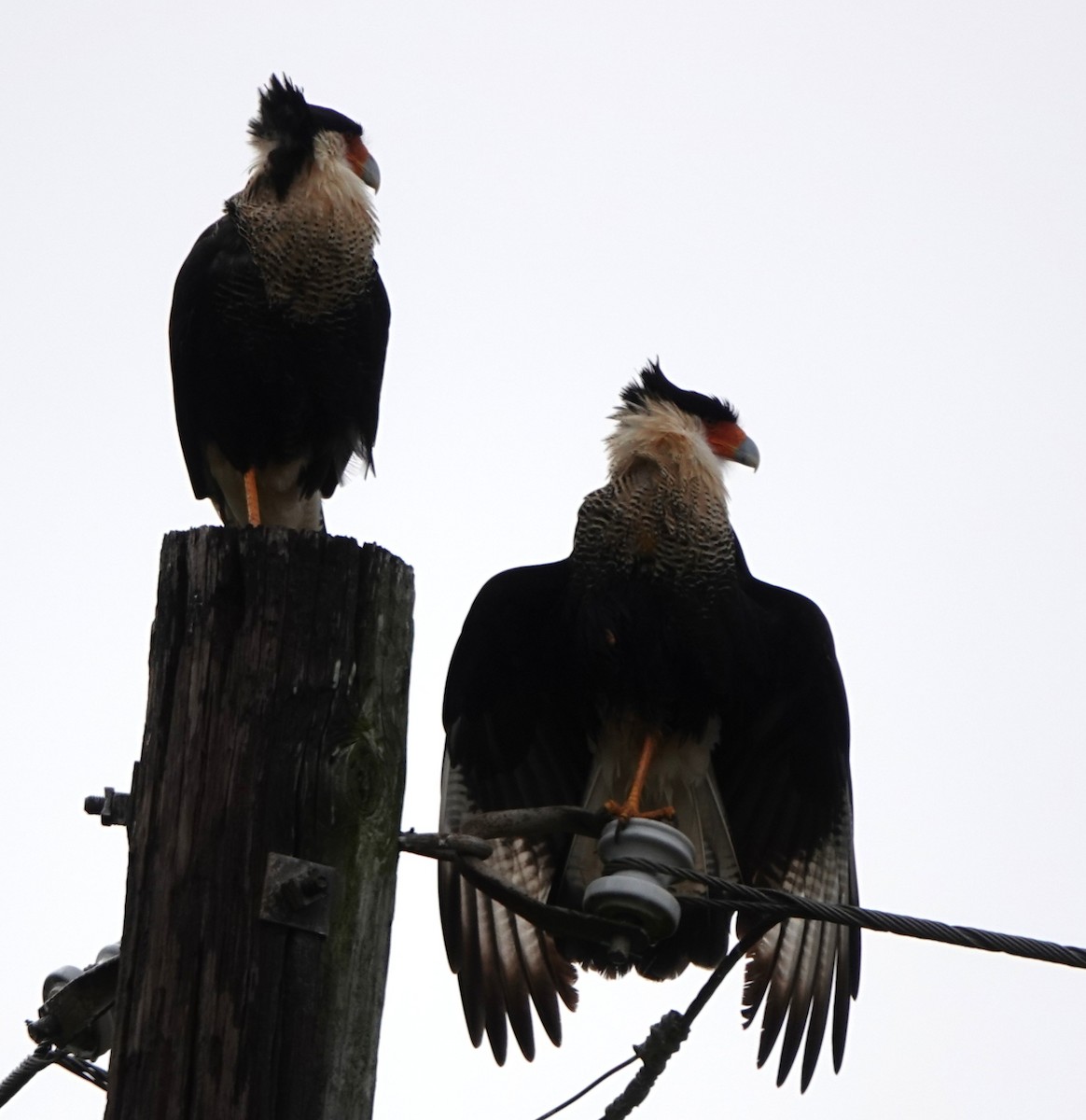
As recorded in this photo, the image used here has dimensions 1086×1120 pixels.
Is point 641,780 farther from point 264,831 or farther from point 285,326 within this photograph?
point 264,831

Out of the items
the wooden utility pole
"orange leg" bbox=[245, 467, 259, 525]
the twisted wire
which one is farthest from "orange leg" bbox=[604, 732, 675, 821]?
the wooden utility pole

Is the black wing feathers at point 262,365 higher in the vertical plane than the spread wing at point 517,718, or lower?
higher

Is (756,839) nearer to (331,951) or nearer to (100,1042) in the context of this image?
(100,1042)

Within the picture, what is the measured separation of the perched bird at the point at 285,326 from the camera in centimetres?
570

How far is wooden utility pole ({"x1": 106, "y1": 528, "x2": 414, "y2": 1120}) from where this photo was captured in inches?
94.0

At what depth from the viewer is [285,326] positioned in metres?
5.71

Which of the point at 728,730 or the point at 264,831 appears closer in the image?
the point at 264,831

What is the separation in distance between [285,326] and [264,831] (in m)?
3.42

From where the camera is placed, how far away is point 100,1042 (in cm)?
319

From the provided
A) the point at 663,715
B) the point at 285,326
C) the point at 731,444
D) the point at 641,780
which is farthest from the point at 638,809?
the point at 285,326

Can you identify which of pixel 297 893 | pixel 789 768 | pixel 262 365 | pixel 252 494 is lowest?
pixel 297 893

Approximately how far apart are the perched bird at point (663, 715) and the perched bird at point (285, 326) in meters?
1.13

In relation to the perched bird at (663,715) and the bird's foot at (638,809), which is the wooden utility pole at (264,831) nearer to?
the bird's foot at (638,809)

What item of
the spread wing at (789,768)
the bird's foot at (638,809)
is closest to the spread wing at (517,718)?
the bird's foot at (638,809)
